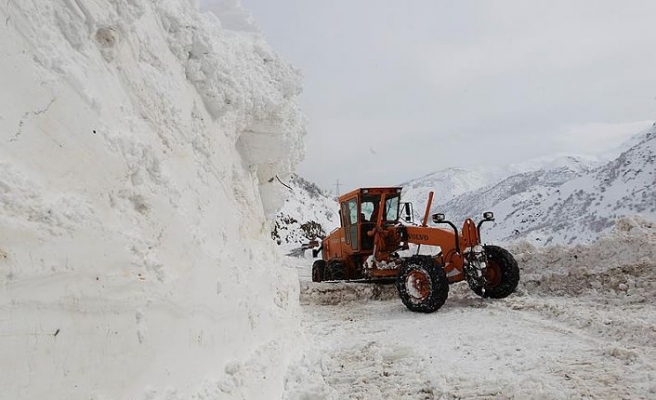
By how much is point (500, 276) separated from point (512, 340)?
9.29 feet

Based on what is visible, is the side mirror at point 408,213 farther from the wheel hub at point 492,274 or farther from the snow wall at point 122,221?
the snow wall at point 122,221

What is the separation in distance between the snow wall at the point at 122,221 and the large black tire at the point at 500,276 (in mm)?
4363

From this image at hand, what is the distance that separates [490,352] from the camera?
479 centimetres

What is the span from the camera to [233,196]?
15.3 ft

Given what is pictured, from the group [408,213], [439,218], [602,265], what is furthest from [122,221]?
[602,265]

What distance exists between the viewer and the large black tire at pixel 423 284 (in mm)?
7242

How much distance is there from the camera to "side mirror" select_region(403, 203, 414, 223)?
388 inches

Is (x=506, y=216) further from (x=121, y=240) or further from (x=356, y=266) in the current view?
(x=121, y=240)

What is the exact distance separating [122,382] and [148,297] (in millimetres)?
461

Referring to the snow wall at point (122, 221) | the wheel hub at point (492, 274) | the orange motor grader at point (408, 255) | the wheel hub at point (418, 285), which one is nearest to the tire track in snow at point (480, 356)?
the wheel hub at point (418, 285)

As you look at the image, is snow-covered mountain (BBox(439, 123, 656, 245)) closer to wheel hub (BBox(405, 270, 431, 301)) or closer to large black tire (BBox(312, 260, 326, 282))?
large black tire (BBox(312, 260, 326, 282))

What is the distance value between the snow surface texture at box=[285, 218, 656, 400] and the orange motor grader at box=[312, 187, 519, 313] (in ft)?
1.19

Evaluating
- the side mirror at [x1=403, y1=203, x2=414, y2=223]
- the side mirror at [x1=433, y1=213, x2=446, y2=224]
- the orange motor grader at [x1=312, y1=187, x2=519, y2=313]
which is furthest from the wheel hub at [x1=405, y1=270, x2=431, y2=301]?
the side mirror at [x1=403, y1=203, x2=414, y2=223]

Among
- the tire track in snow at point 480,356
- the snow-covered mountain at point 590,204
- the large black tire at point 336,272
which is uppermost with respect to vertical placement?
the snow-covered mountain at point 590,204
